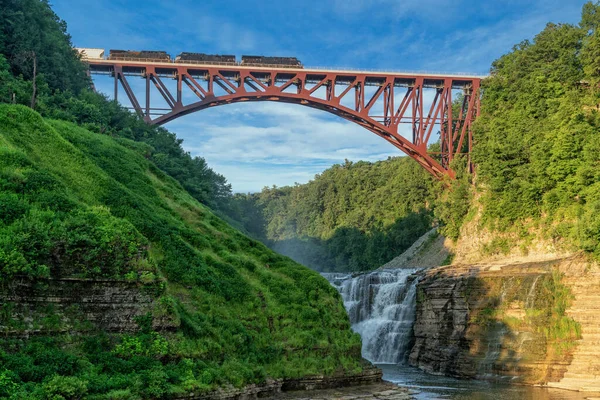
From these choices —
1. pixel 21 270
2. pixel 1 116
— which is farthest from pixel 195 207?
pixel 21 270

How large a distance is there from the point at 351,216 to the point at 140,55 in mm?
46938

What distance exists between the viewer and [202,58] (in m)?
45.5

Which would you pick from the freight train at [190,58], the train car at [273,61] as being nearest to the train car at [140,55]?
the freight train at [190,58]

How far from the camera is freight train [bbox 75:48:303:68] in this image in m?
44.7

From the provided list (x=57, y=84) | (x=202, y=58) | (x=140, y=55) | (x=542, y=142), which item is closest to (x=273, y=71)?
(x=202, y=58)

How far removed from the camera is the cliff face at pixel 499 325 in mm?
25453

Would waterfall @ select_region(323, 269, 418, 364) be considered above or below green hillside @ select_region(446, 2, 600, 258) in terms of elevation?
below

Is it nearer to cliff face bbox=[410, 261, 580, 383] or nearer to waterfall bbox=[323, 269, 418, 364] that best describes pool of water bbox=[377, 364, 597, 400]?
cliff face bbox=[410, 261, 580, 383]

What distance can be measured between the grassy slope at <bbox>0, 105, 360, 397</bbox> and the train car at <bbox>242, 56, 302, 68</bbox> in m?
22.1

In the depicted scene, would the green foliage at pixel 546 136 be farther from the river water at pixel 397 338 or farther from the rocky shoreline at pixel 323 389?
the rocky shoreline at pixel 323 389

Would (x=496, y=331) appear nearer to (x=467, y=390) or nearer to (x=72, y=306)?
(x=467, y=390)

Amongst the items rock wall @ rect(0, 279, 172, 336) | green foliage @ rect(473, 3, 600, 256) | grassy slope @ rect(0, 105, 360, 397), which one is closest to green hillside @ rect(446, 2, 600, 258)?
green foliage @ rect(473, 3, 600, 256)

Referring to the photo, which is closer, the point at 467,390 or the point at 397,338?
the point at 467,390

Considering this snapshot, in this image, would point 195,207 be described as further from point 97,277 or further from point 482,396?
point 482,396
